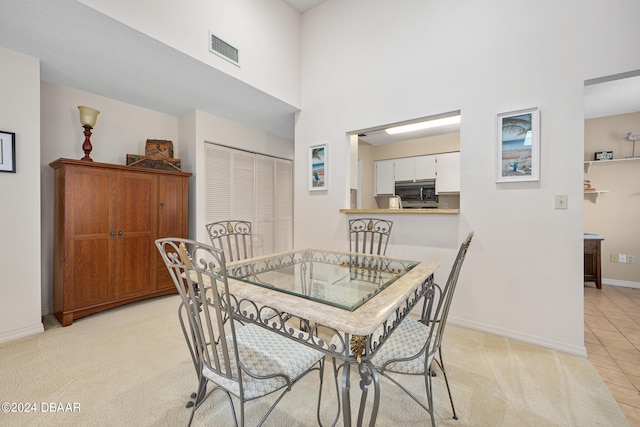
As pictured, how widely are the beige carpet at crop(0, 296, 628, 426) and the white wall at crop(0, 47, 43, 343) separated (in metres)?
0.26

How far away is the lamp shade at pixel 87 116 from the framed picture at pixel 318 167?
7.45ft

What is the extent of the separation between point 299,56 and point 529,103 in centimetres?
264

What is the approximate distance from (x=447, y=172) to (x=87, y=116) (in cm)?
506

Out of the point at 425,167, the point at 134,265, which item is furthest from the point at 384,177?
the point at 134,265

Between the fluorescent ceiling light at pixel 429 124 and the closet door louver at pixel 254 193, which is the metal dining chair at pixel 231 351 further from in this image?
the fluorescent ceiling light at pixel 429 124

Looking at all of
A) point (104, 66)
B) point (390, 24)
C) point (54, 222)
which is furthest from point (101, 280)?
point (390, 24)

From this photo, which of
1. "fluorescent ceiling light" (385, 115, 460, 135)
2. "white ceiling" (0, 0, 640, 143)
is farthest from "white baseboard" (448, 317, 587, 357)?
"fluorescent ceiling light" (385, 115, 460, 135)

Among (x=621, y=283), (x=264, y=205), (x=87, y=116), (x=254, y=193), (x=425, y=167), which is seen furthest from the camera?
(x=425, y=167)

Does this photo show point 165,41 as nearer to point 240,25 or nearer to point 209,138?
point 240,25

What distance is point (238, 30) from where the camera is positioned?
271cm

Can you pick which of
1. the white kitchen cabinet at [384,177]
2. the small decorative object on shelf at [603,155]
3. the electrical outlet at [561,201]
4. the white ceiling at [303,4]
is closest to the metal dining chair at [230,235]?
the electrical outlet at [561,201]

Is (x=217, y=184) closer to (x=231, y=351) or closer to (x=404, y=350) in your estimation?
(x=231, y=351)

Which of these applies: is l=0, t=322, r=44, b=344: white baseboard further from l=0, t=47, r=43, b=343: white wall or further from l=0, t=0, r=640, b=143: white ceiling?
l=0, t=0, r=640, b=143: white ceiling

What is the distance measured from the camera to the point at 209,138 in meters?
3.65
